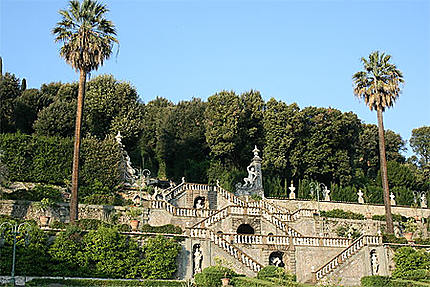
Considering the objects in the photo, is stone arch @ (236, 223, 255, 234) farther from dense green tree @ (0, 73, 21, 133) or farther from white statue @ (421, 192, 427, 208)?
dense green tree @ (0, 73, 21, 133)

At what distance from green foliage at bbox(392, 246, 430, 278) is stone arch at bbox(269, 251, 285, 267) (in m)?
6.59

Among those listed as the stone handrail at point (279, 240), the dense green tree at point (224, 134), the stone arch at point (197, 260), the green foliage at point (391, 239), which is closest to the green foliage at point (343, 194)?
the dense green tree at point (224, 134)

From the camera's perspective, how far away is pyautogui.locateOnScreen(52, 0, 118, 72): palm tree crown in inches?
1191

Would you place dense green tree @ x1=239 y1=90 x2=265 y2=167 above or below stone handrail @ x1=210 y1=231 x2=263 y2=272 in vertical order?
above

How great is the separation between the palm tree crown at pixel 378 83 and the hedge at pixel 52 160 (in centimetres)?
1828

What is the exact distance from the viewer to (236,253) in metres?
27.1

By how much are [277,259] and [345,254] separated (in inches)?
148

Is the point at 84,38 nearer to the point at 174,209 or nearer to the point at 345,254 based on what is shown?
the point at 174,209

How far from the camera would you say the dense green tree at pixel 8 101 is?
45.9 m

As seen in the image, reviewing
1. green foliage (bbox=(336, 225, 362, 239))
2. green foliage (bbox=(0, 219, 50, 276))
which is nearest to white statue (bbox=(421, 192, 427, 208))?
green foliage (bbox=(336, 225, 362, 239))

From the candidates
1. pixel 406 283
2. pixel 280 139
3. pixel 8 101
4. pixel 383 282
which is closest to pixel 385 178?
pixel 383 282

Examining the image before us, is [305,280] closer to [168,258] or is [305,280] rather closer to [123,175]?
[168,258]

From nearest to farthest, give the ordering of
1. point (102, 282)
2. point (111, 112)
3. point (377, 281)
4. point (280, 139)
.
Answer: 1. point (102, 282)
2. point (377, 281)
3. point (280, 139)
4. point (111, 112)

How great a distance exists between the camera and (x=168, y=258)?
26250 mm
